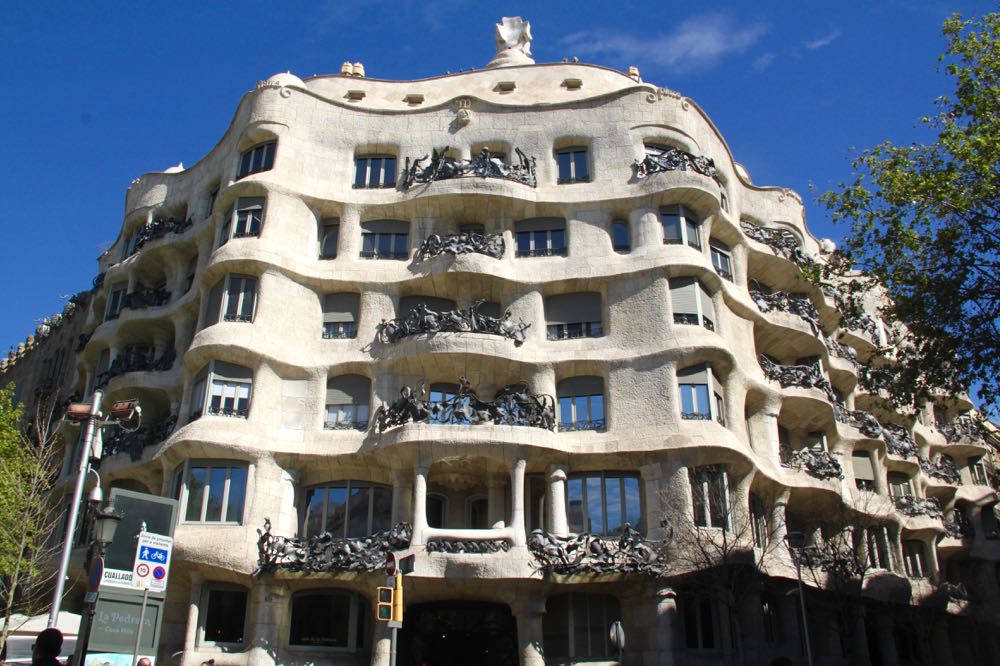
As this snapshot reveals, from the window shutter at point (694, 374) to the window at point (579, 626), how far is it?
739 cm

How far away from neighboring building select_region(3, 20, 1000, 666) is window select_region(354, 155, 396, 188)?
0.11m

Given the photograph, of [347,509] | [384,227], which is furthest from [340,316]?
[347,509]

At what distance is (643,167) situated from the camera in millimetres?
32469

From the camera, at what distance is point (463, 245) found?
101ft

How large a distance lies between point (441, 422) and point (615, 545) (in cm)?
651

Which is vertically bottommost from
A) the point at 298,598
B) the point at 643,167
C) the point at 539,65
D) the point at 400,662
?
the point at 400,662

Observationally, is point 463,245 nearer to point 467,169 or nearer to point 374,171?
point 467,169

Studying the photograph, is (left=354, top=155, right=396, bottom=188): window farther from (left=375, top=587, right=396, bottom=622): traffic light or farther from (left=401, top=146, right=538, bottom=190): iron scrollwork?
→ (left=375, top=587, right=396, bottom=622): traffic light

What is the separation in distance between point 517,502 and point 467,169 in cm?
1283

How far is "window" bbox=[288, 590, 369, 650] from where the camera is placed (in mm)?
27312

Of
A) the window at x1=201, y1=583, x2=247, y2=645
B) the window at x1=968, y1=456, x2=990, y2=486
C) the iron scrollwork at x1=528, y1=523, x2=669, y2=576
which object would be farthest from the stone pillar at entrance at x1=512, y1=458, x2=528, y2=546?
the window at x1=968, y1=456, x2=990, y2=486

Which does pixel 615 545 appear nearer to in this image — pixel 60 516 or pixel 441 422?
pixel 441 422

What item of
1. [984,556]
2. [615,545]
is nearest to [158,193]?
[615,545]

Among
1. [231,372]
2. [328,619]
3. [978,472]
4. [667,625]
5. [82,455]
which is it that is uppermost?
[978,472]
